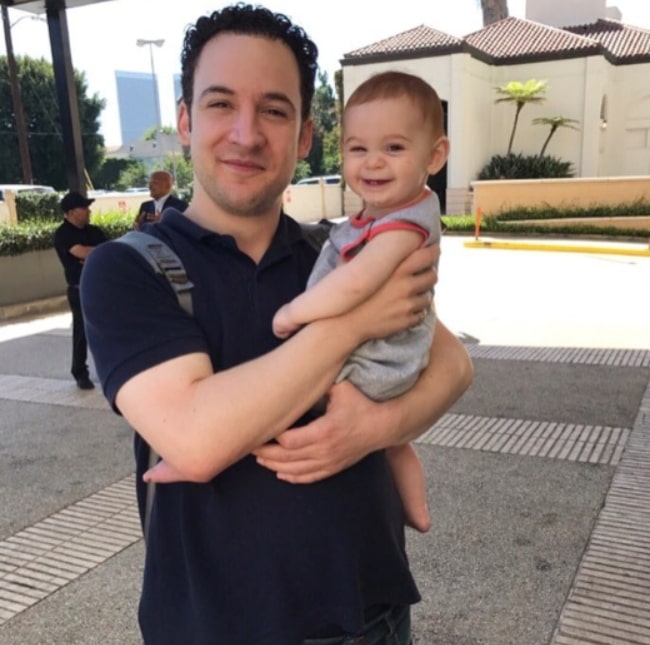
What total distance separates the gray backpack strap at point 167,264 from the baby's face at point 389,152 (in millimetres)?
486

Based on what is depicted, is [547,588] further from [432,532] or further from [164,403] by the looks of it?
[164,403]

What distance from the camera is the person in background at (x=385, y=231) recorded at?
4.50 feet

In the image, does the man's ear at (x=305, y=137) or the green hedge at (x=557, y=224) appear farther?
the green hedge at (x=557, y=224)

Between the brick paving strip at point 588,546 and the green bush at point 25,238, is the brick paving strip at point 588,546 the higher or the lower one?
the lower one

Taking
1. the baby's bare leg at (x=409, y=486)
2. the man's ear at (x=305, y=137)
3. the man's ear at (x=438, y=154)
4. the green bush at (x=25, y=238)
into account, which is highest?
the man's ear at (x=305, y=137)

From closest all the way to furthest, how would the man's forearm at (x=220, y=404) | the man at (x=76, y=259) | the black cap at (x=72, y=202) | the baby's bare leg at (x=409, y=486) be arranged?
the man's forearm at (x=220, y=404) → the baby's bare leg at (x=409, y=486) → the man at (x=76, y=259) → the black cap at (x=72, y=202)

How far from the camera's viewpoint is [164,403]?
1.25 meters

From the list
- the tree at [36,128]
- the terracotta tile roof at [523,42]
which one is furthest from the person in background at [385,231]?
the tree at [36,128]

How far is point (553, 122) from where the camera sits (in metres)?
25.2

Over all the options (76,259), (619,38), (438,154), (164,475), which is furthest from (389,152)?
(619,38)

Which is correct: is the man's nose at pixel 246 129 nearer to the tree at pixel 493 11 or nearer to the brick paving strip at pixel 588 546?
the brick paving strip at pixel 588 546

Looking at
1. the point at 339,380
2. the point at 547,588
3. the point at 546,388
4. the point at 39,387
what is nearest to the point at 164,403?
the point at 339,380

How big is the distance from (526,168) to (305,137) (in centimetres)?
2550

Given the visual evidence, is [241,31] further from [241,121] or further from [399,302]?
[399,302]
